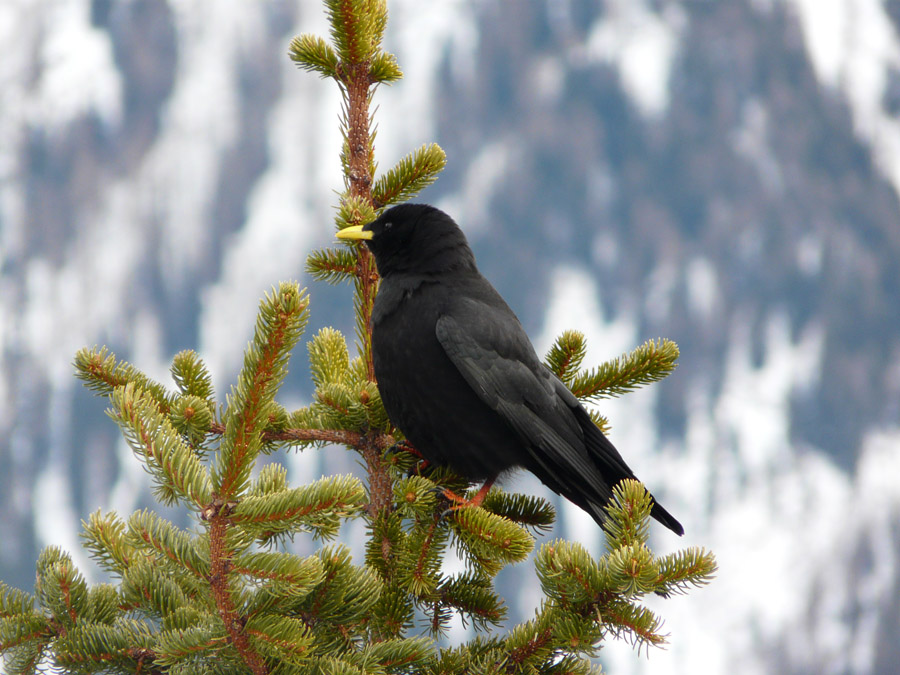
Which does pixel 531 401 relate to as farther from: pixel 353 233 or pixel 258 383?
pixel 258 383


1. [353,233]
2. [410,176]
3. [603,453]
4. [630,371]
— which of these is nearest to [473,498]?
[603,453]

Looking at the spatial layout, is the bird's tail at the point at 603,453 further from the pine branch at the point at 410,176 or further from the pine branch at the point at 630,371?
the pine branch at the point at 410,176

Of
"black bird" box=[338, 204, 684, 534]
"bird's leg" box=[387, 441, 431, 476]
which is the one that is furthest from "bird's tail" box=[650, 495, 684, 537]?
"bird's leg" box=[387, 441, 431, 476]

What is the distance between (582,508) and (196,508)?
198 cm

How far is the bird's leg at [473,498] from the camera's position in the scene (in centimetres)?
257

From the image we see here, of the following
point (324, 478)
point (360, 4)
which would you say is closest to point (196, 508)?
point (324, 478)

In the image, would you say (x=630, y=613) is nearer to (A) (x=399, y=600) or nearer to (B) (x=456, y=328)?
(A) (x=399, y=600)

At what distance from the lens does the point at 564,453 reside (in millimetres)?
3139

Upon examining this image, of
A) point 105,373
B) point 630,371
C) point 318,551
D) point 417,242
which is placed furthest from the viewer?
point 417,242

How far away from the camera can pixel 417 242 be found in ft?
11.7

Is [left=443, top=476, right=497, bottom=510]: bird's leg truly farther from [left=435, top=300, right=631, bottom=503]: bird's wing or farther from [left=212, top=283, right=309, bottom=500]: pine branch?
[left=212, top=283, right=309, bottom=500]: pine branch

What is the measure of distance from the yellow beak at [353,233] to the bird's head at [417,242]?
62 millimetres

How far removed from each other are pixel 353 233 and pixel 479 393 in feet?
2.80

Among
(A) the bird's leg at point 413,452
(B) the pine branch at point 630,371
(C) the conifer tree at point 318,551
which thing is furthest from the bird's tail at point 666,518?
(A) the bird's leg at point 413,452
